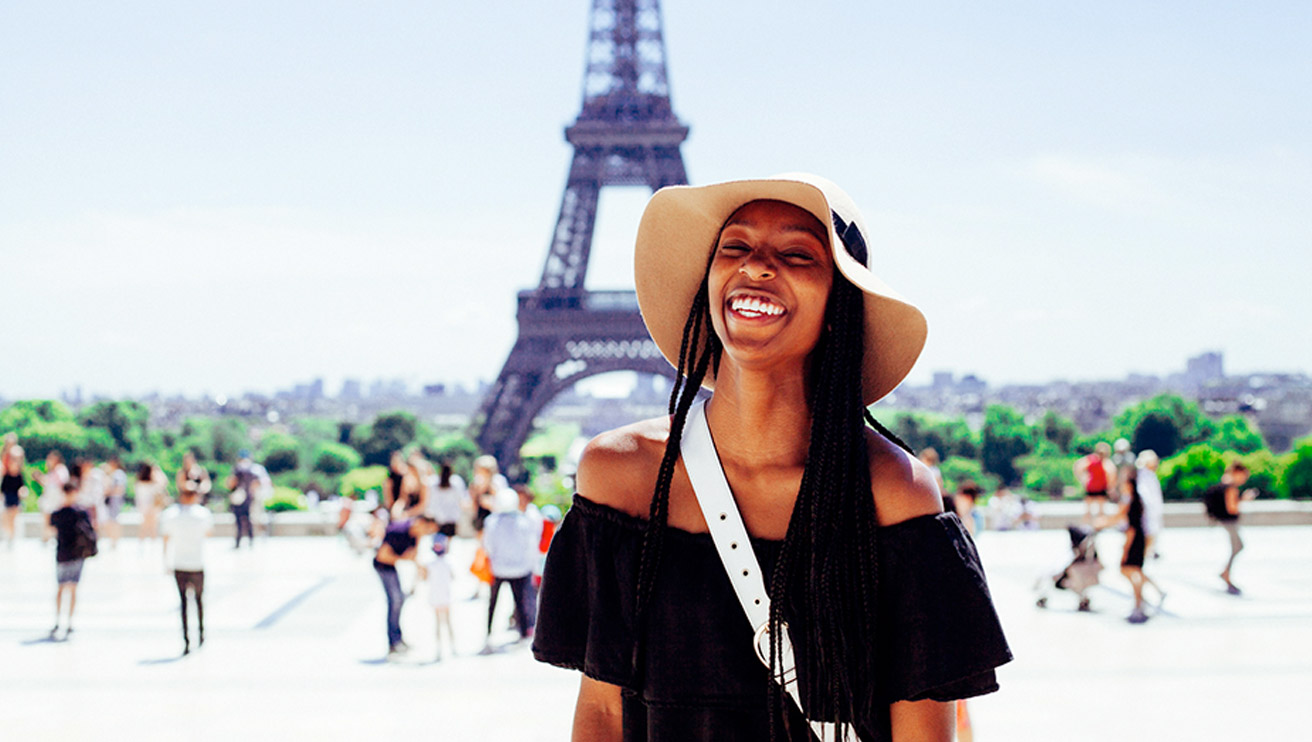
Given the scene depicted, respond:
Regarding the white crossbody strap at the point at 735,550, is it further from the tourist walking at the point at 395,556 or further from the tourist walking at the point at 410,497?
the tourist walking at the point at 410,497

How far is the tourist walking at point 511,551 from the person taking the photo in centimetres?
770

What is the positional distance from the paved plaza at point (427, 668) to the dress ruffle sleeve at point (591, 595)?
14.4 ft

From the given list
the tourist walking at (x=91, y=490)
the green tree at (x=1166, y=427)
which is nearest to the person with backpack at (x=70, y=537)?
the tourist walking at (x=91, y=490)

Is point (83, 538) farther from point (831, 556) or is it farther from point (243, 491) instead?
point (831, 556)

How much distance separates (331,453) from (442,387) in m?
106

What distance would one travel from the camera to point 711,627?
1541 millimetres

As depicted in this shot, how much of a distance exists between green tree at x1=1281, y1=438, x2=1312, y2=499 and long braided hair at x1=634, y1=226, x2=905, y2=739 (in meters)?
19.2

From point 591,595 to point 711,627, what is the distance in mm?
205

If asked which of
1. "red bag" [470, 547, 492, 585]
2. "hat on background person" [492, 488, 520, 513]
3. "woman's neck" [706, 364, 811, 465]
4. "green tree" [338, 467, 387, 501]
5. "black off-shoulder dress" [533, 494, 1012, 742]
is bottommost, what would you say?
"green tree" [338, 467, 387, 501]

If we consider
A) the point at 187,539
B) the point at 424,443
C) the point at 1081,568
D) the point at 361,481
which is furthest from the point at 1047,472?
the point at 187,539

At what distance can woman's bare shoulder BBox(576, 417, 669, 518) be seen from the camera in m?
1.66

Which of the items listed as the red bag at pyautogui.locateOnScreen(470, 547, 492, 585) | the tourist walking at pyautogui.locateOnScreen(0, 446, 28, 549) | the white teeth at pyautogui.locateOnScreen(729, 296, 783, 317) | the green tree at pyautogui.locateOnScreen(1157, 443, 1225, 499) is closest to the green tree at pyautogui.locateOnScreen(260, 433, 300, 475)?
the tourist walking at pyautogui.locateOnScreen(0, 446, 28, 549)

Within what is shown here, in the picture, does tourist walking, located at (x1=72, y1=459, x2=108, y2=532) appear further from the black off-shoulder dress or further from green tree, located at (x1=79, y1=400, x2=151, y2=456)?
green tree, located at (x1=79, y1=400, x2=151, y2=456)

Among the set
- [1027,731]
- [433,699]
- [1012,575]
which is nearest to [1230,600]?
[1012,575]
